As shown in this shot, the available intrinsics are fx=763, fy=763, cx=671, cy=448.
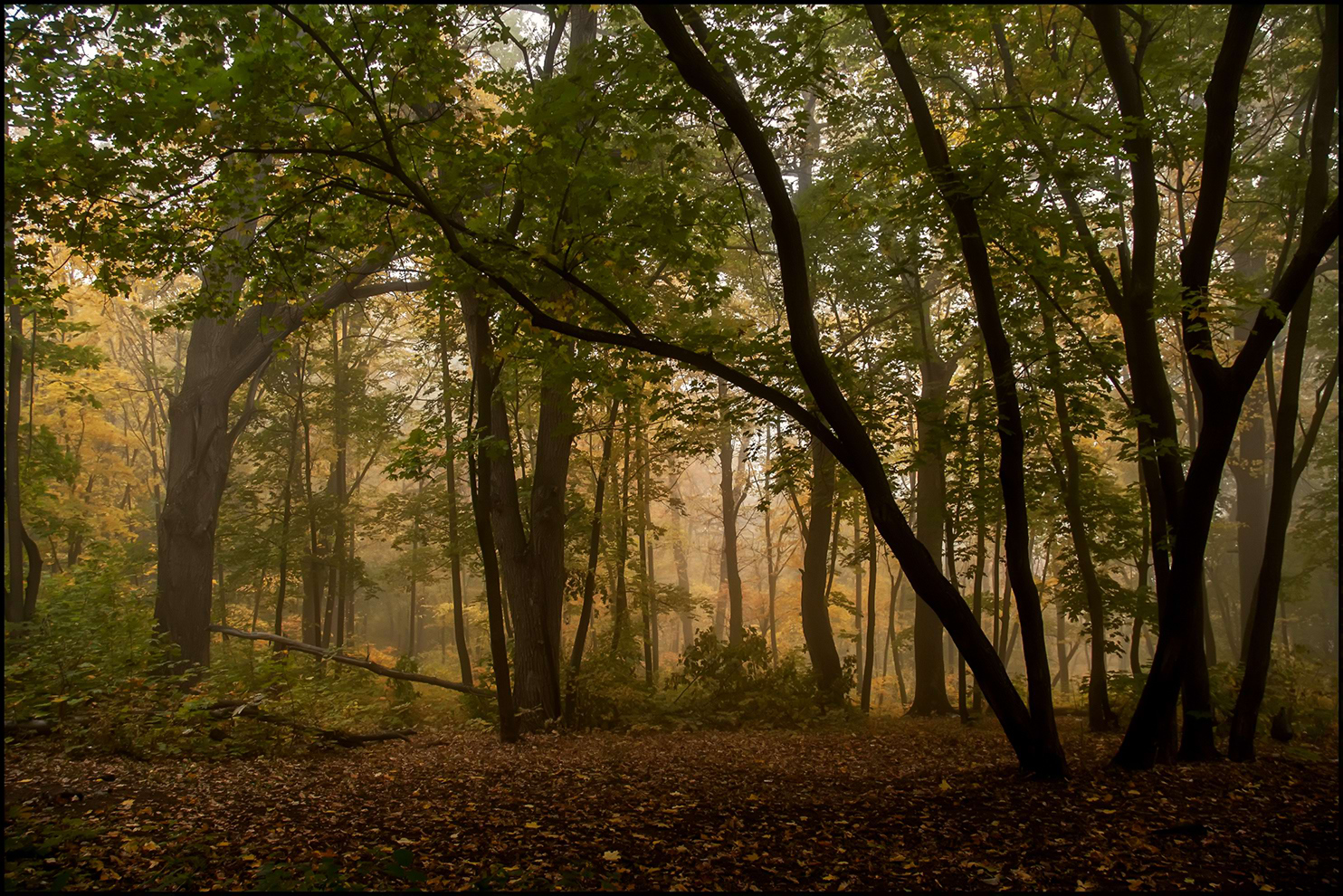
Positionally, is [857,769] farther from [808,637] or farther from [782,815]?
[808,637]

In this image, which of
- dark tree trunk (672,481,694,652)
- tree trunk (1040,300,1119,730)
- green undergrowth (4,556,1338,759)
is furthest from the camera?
dark tree trunk (672,481,694,652)

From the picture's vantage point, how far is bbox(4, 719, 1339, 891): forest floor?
4047mm

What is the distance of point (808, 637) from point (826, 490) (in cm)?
295

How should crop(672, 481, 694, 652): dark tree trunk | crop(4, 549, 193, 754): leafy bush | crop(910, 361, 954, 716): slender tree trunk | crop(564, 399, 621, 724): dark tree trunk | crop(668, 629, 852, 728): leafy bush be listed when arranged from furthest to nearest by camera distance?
crop(672, 481, 694, 652): dark tree trunk, crop(910, 361, 954, 716): slender tree trunk, crop(668, 629, 852, 728): leafy bush, crop(564, 399, 621, 724): dark tree trunk, crop(4, 549, 193, 754): leafy bush

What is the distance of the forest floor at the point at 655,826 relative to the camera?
405 centimetres

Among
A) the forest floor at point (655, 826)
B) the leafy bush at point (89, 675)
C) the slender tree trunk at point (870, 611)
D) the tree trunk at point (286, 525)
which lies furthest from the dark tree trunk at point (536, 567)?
the tree trunk at point (286, 525)

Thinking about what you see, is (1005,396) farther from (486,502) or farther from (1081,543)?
(486,502)

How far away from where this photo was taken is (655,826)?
5113mm

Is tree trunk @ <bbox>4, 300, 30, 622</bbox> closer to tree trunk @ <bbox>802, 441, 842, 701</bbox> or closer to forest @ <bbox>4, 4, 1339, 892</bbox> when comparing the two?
forest @ <bbox>4, 4, 1339, 892</bbox>

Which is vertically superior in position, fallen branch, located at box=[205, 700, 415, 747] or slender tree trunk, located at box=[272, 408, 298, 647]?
slender tree trunk, located at box=[272, 408, 298, 647]

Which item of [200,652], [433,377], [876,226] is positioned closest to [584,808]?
[200,652]

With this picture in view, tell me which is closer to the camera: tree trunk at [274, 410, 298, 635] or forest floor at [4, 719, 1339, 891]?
forest floor at [4, 719, 1339, 891]

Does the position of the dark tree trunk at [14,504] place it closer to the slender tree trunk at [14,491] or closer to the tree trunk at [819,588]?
the slender tree trunk at [14,491]

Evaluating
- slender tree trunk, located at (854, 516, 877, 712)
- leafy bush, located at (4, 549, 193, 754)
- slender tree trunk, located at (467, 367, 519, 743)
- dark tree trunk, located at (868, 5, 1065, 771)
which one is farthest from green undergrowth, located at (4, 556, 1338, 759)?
dark tree trunk, located at (868, 5, 1065, 771)
